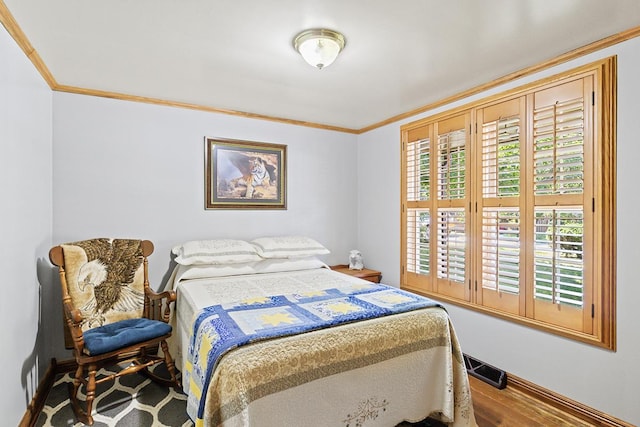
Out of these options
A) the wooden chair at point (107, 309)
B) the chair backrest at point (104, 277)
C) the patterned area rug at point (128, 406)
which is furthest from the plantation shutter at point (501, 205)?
the chair backrest at point (104, 277)

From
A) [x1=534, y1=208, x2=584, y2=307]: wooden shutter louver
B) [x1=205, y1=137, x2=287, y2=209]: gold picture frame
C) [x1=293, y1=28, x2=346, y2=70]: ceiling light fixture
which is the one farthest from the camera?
[x1=205, y1=137, x2=287, y2=209]: gold picture frame

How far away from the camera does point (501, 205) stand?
276 cm

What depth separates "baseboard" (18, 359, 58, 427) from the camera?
83.3 inches

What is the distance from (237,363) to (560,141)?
2.55 m

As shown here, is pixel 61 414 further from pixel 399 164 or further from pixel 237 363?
pixel 399 164

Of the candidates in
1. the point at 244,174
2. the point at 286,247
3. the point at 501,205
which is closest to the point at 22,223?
the point at 244,174

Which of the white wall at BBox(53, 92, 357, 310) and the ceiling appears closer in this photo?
the ceiling

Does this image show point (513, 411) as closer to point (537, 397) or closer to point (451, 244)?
point (537, 397)

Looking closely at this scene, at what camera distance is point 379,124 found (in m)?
4.12

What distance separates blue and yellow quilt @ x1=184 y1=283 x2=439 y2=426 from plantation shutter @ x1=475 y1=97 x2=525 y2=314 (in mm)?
884

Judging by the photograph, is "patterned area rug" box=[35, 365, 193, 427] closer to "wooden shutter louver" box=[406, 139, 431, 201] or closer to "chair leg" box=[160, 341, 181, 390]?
"chair leg" box=[160, 341, 181, 390]

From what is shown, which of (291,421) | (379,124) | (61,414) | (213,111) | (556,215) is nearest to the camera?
(291,421)

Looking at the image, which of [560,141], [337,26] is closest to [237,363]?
[337,26]

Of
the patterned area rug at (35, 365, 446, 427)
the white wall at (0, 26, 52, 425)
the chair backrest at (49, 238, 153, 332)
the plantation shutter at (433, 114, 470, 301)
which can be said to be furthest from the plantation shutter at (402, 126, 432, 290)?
the white wall at (0, 26, 52, 425)
